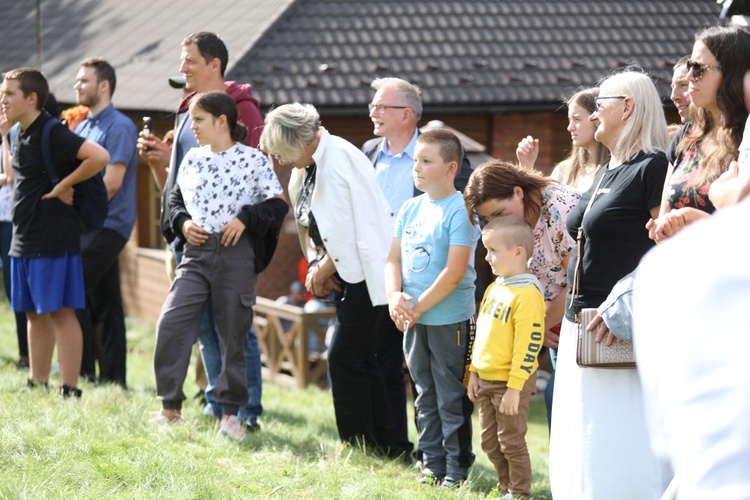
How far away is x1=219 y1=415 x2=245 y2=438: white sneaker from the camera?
591cm

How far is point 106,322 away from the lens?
8016 millimetres

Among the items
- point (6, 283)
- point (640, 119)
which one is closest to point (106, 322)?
point (6, 283)

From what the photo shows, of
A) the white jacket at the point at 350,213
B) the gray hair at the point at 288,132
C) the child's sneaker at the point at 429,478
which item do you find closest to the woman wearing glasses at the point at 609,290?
the child's sneaker at the point at 429,478

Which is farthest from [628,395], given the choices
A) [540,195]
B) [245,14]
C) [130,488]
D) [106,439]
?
[245,14]

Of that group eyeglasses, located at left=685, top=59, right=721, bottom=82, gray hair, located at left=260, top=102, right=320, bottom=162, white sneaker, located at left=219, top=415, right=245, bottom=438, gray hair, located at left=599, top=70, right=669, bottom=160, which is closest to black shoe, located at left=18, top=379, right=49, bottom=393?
white sneaker, located at left=219, top=415, right=245, bottom=438

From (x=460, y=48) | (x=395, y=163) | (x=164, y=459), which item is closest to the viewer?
(x=164, y=459)

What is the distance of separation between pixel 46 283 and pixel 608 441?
3.92 m

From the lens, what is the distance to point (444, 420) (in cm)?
525

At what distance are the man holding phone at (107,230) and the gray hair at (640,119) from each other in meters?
4.46

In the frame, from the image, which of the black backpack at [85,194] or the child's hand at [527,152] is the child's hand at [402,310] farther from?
the black backpack at [85,194]

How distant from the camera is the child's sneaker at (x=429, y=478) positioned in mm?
5215

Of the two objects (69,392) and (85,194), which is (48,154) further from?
(69,392)

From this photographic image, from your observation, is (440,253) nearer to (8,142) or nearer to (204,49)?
(204,49)

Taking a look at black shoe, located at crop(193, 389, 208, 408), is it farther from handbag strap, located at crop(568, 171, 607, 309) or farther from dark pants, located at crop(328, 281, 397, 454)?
handbag strap, located at crop(568, 171, 607, 309)
